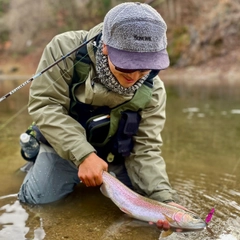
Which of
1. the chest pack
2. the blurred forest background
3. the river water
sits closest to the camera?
the river water

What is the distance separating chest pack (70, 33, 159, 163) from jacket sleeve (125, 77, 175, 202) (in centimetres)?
6

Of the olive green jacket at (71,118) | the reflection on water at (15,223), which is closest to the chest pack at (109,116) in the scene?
the olive green jacket at (71,118)

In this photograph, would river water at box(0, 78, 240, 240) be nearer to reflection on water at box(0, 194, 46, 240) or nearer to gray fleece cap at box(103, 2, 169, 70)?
reflection on water at box(0, 194, 46, 240)

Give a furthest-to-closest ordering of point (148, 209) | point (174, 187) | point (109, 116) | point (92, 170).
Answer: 1. point (174, 187)
2. point (109, 116)
3. point (92, 170)
4. point (148, 209)

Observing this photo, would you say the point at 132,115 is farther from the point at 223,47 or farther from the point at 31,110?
the point at 223,47

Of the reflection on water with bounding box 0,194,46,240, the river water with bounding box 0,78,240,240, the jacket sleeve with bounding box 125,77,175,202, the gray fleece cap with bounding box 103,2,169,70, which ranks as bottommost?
the river water with bounding box 0,78,240,240

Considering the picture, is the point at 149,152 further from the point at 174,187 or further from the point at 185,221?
the point at 185,221

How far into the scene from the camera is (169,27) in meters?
22.6

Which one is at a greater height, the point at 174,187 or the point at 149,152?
the point at 149,152

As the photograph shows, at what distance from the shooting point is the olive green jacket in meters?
2.51

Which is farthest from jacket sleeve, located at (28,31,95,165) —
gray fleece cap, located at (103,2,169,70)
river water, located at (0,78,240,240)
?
gray fleece cap, located at (103,2,169,70)

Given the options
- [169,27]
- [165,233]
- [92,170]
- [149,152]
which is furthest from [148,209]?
[169,27]

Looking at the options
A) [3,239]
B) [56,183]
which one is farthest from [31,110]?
[3,239]

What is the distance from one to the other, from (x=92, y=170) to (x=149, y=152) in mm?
563
